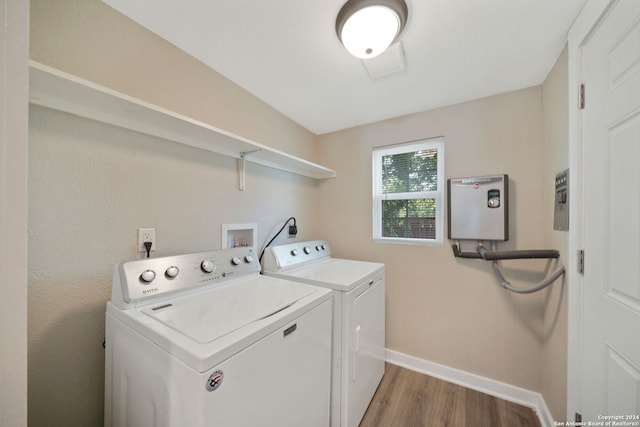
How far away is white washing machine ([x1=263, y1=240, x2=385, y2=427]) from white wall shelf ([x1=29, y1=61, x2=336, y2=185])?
798 mm

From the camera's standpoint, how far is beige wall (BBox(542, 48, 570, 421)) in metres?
1.19

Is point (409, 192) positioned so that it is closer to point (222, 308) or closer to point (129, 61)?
point (222, 308)

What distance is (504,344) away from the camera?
64.1 inches

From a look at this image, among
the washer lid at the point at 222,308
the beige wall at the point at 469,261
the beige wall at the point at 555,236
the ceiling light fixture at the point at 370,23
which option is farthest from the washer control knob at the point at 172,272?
the beige wall at the point at 555,236

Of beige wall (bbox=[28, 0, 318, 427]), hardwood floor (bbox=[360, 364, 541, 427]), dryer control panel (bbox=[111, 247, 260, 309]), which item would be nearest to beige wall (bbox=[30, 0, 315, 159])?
beige wall (bbox=[28, 0, 318, 427])

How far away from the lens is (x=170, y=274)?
1.05 m

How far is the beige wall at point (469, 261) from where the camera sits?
155cm

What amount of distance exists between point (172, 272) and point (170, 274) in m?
0.01

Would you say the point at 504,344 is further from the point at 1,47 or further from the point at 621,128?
the point at 1,47

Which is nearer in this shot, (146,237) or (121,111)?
(121,111)

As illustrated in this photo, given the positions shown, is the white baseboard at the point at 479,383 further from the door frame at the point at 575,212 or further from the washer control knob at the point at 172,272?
the washer control knob at the point at 172,272

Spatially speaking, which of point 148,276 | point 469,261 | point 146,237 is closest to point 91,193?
point 146,237

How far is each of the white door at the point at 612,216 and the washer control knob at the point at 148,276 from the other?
1.78m

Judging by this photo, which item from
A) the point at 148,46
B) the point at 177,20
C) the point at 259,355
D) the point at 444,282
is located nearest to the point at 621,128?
the point at 444,282
